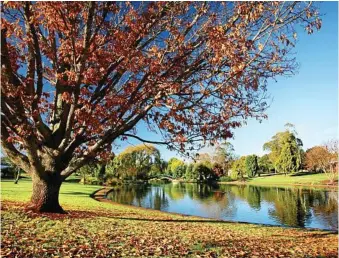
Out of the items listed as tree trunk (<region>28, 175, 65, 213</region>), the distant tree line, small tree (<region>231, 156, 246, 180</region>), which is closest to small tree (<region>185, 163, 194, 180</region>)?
the distant tree line

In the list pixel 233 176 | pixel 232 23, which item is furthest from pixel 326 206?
pixel 233 176

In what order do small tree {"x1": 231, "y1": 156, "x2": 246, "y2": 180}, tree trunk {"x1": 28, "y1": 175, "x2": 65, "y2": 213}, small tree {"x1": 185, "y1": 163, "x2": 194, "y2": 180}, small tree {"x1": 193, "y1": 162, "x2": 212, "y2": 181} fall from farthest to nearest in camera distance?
small tree {"x1": 185, "y1": 163, "x2": 194, "y2": 180}
small tree {"x1": 193, "y1": 162, "x2": 212, "y2": 181}
small tree {"x1": 231, "y1": 156, "x2": 246, "y2": 180}
tree trunk {"x1": 28, "y1": 175, "x2": 65, "y2": 213}

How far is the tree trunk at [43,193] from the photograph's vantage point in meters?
11.8

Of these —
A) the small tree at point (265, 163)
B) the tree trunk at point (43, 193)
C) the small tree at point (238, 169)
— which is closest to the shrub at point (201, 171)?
the small tree at point (238, 169)

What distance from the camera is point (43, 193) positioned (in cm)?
1189

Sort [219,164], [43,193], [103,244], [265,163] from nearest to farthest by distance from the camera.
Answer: [103,244], [43,193], [219,164], [265,163]

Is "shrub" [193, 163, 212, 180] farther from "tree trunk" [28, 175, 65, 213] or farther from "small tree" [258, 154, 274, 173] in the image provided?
"tree trunk" [28, 175, 65, 213]

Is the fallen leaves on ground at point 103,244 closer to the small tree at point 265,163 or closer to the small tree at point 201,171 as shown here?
the small tree at point 201,171

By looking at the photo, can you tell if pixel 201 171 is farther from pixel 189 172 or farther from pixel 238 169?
pixel 238 169

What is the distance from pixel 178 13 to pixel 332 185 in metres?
62.7

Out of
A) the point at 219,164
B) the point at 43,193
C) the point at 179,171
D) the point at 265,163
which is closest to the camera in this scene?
the point at 43,193

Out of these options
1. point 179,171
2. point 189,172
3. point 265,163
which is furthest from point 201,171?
point 265,163

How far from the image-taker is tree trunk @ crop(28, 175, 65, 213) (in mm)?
11781

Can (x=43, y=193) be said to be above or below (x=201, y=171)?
below
